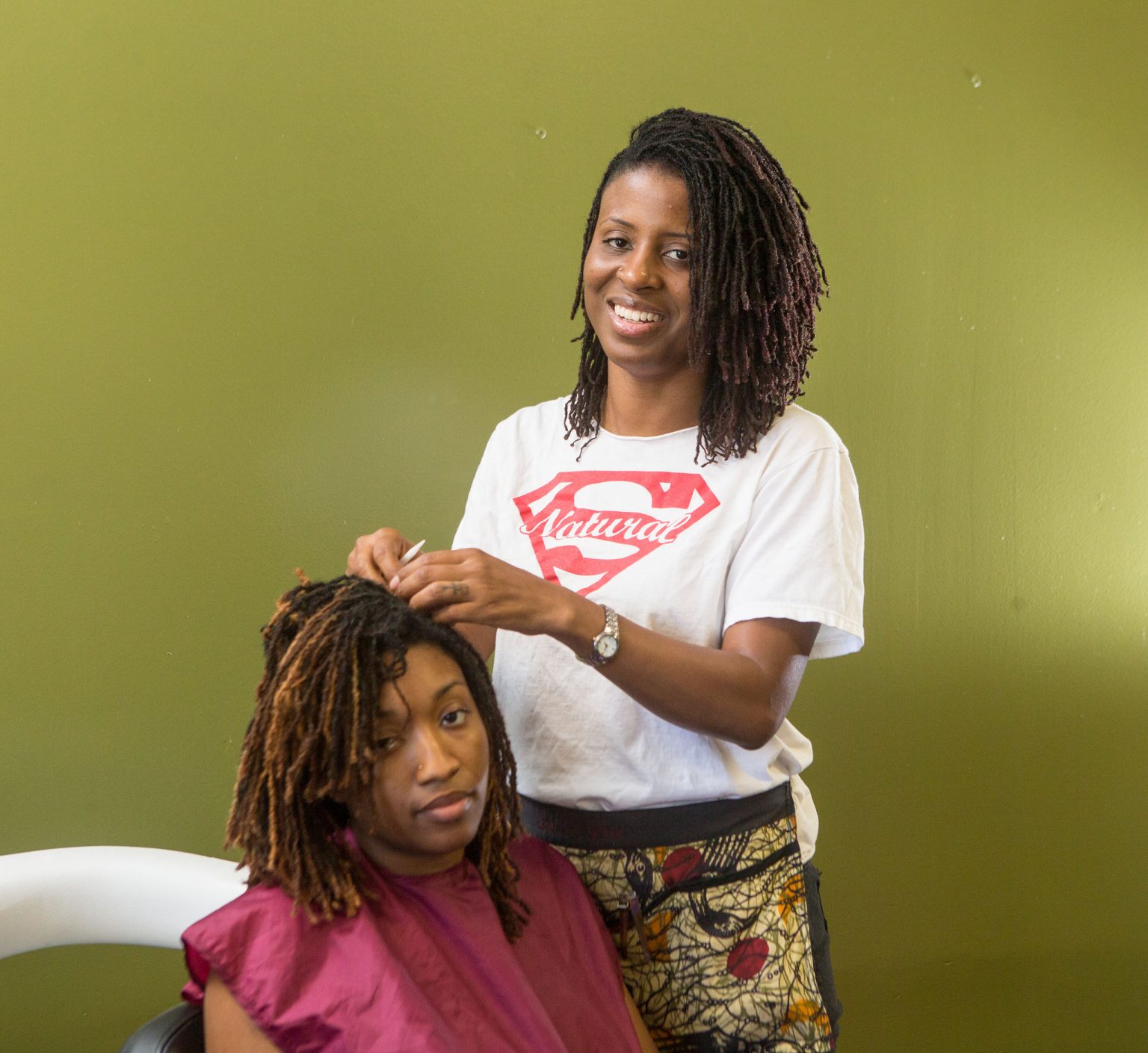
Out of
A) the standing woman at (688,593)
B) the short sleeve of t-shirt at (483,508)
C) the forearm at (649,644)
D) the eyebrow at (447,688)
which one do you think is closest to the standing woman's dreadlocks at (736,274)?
the standing woman at (688,593)

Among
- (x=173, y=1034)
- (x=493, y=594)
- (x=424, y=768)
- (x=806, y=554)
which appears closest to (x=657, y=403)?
(x=806, y=554)

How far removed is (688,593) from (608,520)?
0.12 m

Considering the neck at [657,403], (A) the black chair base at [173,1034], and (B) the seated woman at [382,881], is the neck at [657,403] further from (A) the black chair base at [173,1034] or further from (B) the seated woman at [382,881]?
(A) the black chair base at [173,1034]

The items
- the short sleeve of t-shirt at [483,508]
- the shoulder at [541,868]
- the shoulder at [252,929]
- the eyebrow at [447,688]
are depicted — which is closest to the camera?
the shoulder at [252,929]

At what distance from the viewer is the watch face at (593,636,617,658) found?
100 cm

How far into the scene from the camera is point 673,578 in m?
1.12

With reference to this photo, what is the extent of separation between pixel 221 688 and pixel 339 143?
0.86m

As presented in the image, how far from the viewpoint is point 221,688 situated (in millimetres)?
1730

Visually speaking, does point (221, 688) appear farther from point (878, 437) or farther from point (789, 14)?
point (789, 14)

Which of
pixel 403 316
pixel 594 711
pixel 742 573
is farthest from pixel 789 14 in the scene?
pixel 594 711

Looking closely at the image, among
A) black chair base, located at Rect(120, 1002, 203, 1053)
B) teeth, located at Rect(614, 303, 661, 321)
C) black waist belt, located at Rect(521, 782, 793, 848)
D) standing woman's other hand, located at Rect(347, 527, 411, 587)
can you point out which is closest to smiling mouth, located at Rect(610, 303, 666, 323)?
teeth, located at Rect(614, 303, 661, 321)

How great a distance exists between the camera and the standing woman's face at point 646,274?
1164 mm

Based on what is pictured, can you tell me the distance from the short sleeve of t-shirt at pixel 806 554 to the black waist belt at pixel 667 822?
6.9 inches

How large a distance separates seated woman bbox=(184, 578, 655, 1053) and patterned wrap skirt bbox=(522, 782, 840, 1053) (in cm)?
3
